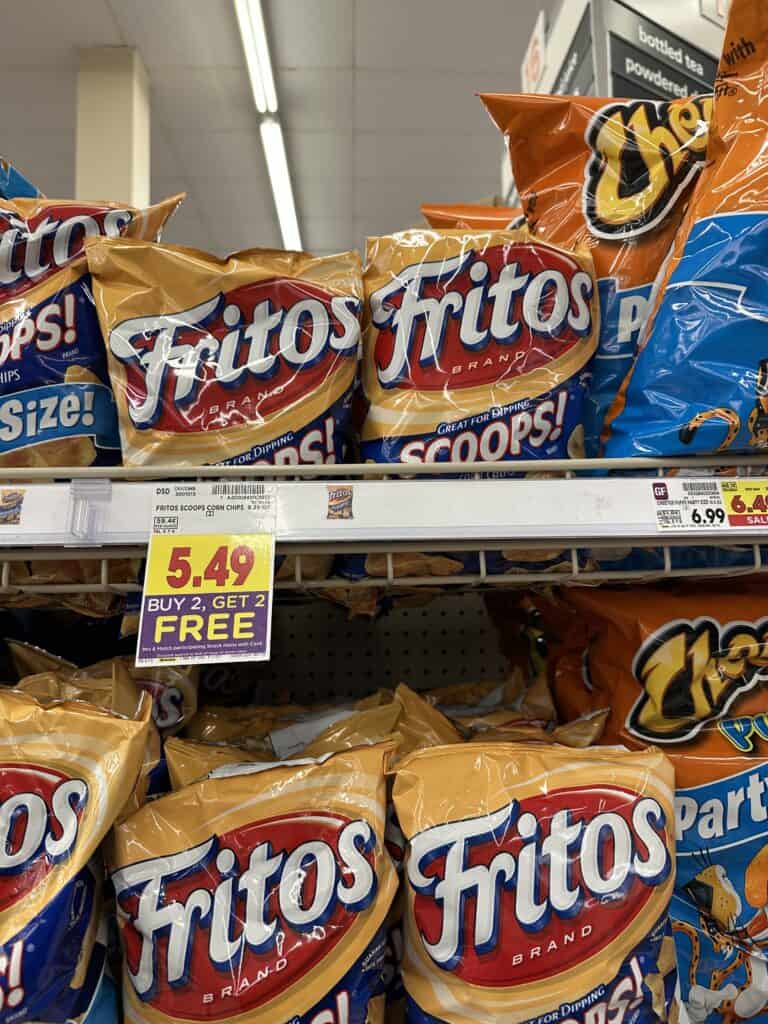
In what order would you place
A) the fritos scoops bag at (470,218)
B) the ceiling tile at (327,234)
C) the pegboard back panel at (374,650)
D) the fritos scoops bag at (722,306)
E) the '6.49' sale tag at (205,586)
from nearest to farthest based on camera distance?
the '6.49' sale tag at (205,586) → the fritos scoops bag at (722,306) → the fritos scoops bag at (470,218) → the pegboard back panel at (374,650) → the ceiling tile at (327,234)

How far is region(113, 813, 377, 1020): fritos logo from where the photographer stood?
621mm

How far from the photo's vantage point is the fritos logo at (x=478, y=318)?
75 centimetres

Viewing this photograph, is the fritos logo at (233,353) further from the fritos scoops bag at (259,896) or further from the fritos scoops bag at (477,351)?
the fritos scoops bag at (259,896)

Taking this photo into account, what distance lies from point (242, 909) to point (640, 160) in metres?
0.85

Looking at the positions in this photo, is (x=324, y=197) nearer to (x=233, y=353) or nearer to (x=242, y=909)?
(x=233, y=353)

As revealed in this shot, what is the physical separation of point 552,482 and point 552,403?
133 millimetres

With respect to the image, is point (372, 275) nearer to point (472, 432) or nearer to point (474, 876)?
point (472, 432)

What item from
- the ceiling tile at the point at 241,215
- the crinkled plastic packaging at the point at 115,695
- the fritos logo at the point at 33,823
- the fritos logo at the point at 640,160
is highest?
the ceiling tile at the point at 241,215

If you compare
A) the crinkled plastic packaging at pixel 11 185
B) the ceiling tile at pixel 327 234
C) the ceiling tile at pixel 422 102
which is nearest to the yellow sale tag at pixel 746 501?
the crinkled plastic packaging at pixel 11 185

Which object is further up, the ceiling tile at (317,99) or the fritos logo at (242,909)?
the ceiling tile at (317,99)

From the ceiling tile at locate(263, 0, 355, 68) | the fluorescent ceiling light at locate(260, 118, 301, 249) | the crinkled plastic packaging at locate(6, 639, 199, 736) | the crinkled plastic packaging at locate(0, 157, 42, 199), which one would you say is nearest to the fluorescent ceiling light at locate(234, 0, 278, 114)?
the ceiling tile at locate(263, 0, 355, 68)

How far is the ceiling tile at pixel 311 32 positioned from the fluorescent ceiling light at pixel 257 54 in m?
0.04

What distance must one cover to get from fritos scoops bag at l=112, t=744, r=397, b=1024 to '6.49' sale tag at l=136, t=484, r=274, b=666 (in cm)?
17

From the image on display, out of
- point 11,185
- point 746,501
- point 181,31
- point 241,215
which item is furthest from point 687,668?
point 241,215
